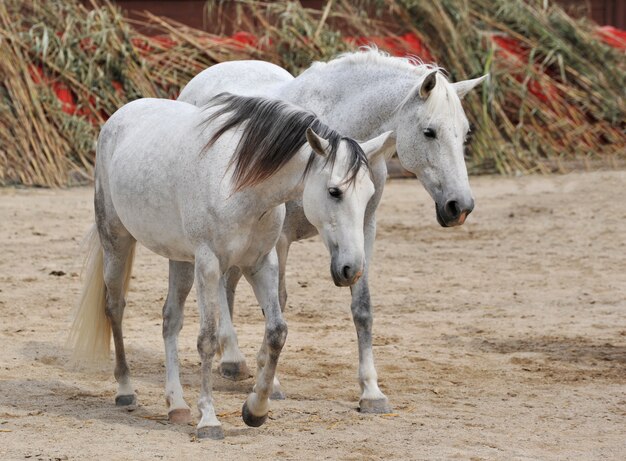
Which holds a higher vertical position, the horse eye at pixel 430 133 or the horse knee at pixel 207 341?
the horse eye at pixel 430 133

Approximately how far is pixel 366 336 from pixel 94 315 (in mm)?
1318

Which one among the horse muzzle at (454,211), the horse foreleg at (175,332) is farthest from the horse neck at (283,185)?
the horse foreleg at (175,332)

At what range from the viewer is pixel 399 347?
21.4 ft

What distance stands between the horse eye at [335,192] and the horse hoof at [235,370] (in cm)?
181

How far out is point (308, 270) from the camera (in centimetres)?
847

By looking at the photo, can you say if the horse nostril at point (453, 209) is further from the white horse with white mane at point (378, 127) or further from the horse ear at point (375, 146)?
the horse ear at point (375, 146)

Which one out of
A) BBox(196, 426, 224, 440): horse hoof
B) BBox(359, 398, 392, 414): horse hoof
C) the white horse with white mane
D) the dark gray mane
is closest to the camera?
the dark gray mane

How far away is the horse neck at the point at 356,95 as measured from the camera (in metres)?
5.32

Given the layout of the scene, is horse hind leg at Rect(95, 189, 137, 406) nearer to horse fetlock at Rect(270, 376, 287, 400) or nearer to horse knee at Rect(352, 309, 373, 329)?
horse fetlock at Rect(270, 376, 287, 400)

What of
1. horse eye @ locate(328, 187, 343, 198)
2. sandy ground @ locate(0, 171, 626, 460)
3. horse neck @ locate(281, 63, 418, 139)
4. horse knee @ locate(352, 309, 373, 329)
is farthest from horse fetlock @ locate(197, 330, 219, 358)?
horse neck @ locate(281, 63, 418, 139)

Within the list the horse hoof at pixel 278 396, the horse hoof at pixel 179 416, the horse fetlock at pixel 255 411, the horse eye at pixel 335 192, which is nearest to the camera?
the horse eye at pixel 335 192

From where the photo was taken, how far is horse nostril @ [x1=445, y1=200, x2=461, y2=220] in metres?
5.04

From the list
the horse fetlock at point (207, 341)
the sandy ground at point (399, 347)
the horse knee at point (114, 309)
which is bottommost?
the sandy ground at point (399, 347)

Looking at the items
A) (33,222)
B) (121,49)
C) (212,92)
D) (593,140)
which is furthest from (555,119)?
(212,92)
